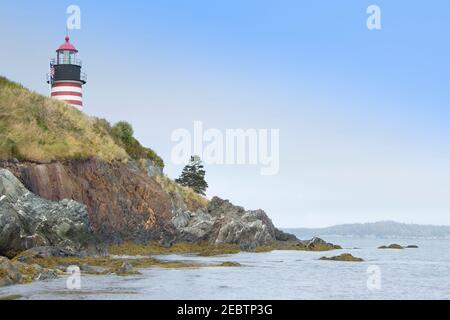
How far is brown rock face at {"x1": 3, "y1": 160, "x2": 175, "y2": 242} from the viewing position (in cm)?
4100

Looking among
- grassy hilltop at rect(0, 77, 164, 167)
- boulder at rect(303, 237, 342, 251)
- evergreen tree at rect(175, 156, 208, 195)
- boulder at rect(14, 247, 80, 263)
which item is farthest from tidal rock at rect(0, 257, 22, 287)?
evergreen tree at rect(175, 156, 208, 195)

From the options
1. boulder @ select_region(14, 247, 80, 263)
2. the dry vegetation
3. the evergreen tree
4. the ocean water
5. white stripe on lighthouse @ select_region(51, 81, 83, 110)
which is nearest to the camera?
the ocean water

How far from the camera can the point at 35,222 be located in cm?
3425

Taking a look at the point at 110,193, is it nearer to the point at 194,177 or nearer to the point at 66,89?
the point at 66,89

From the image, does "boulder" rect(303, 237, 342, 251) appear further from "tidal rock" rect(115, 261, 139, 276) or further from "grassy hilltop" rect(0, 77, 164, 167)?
"tidal rock" rect(115, 261, 139, 276)

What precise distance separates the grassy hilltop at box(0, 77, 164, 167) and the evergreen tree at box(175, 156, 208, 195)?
36721 millimetres

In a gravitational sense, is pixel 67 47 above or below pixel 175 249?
above

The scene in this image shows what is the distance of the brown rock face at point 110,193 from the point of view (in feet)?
135

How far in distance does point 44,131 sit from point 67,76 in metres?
22.2

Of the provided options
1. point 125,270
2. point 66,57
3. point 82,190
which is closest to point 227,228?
point 82,190

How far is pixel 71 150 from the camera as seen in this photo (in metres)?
45.9

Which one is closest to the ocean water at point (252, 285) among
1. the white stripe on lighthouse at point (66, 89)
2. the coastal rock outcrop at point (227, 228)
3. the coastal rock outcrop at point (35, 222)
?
the coastal rock outcrop at point (35, 222)

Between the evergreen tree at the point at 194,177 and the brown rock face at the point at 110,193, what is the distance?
4131cm
